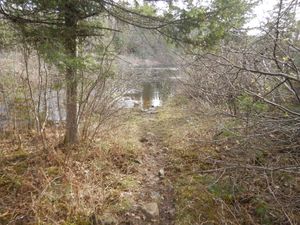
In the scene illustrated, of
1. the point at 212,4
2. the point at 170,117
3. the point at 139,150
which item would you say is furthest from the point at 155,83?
the point at 212,4

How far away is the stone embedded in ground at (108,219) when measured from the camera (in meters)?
3.56

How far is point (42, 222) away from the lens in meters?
3.42

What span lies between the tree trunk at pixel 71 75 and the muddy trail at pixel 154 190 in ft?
5.27

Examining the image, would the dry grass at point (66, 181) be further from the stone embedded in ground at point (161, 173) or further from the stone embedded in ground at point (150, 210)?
the stone embedded in ground at point (161, 173)

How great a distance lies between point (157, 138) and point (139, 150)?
1545 millimetres

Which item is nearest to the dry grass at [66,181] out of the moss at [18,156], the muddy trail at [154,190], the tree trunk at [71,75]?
the moss at [18,156]

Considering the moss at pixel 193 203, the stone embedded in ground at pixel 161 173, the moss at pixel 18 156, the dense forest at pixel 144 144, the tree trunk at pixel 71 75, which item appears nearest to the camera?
the dense forest at pixel 144 144

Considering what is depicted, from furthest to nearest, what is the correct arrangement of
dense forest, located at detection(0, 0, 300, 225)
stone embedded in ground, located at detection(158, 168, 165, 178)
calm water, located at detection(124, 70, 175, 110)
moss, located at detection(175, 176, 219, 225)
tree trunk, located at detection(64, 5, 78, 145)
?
1. calm water, located at detection(124, 70, 175, 110)
2. stone embedded in ground, located at detection(158, 168, 165, 178)
3. tree trunk, located at detection(64, 5, 78, 145)
4. moss, located at detection(175, 176, 219, 225)
5. dense forest, located at detection(0, 0, 300, 225)

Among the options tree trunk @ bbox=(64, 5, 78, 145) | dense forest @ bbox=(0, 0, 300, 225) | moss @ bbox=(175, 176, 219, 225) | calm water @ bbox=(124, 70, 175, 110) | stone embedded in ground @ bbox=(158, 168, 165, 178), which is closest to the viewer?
dense forest @ bbox=(0, 0, 300, 225)

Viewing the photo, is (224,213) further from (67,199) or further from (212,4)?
(212,4)

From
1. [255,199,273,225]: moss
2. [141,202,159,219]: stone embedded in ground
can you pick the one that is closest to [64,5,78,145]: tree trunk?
[141,202,159,219]: stone embedded in ground

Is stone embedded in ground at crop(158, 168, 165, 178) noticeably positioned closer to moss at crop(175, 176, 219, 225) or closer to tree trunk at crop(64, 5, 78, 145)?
moss at crop(175, 176, 219, 225)

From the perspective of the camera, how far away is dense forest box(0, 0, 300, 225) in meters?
3.54

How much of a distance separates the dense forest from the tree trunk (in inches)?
0.8
